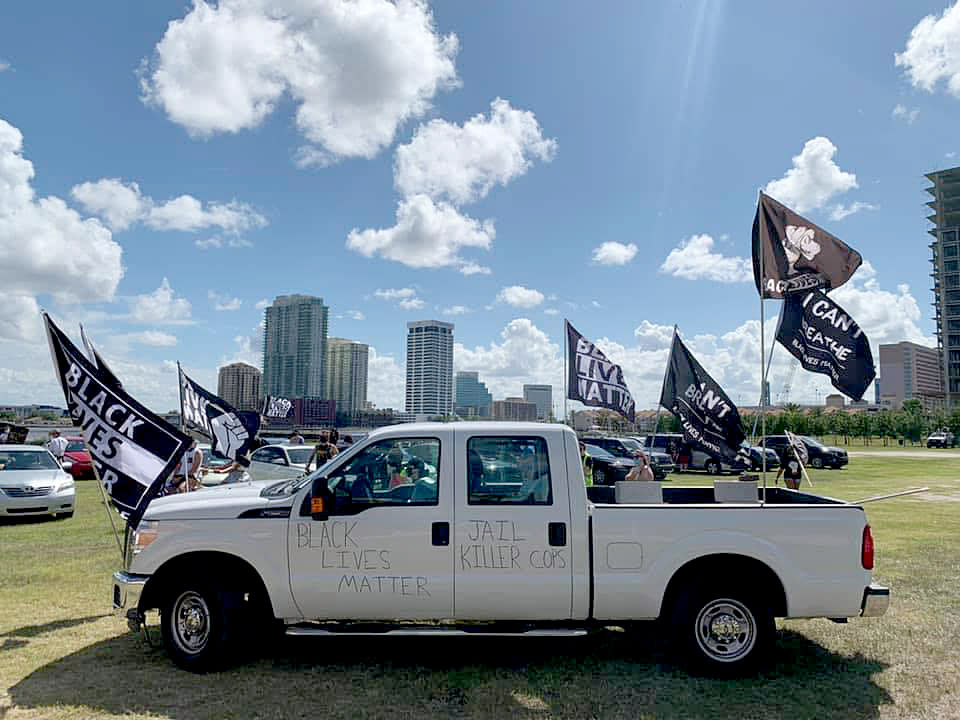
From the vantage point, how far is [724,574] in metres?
5.54

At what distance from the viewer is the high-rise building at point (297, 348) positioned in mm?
116875

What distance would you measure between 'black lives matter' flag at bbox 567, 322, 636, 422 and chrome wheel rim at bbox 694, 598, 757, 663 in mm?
13114

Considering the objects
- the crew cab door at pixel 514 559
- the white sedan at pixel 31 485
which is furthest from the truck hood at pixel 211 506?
the white sedan at pixel 31 485

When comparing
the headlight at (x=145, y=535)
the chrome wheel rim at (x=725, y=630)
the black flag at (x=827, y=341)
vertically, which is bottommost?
the chrome wheel rim at (x=725, y=630)

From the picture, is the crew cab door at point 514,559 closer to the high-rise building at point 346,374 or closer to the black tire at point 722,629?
the black tire at point 722,629

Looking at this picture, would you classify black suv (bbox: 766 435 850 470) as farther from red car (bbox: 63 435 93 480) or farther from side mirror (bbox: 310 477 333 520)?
side mirror (bbox: 310 477 333 520)

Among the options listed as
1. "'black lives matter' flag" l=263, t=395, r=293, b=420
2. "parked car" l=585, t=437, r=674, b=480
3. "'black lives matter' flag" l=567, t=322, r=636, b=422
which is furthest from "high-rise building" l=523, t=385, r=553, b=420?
"'black lives matter' flag" l=567, t=322, r=636, b=422

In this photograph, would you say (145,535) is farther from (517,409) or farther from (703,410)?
(517,409)

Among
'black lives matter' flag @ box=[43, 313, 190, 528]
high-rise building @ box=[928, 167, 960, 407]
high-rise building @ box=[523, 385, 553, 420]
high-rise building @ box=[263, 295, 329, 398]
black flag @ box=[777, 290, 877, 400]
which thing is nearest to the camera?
'black lives matter' flag @ box=[43, 313, 190, 528]

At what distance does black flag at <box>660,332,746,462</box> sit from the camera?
11406mm

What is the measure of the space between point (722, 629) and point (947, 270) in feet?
510

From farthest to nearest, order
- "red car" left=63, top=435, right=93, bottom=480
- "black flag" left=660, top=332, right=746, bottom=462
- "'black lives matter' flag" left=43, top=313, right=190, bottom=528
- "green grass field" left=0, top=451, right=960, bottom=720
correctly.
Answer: "red car" left=63, top=435, right=93, bottom=480 < "black flag" left=660, top=332, right=746, bottom=462 < "'black lives matter' flag" left=43, top=313, right=190, bottom=528 < "green grass field" left=0, top=451, right=960, bottom=720

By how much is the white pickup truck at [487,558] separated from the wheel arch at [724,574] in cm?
1

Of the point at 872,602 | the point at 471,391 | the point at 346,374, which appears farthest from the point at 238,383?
the point at 872,602
